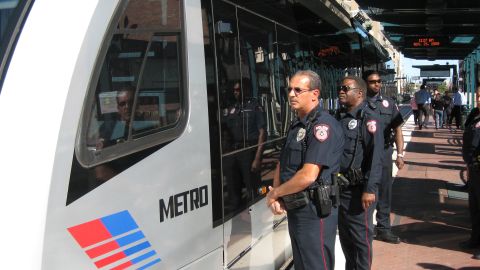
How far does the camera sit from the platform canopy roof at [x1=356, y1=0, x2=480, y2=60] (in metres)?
10.4

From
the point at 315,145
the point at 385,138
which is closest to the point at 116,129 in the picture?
the point at 315,145

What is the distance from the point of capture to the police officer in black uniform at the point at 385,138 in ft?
19.8

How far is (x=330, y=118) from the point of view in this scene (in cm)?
333

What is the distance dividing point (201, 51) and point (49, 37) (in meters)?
1.07

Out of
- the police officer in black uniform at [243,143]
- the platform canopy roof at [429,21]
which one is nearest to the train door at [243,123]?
the police officer in black uniform at [243,143]

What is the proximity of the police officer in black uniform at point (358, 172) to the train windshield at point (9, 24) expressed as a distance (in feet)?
9.58

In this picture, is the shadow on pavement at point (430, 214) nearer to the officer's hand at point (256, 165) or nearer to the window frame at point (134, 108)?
the officer's hand at point (256, 165)

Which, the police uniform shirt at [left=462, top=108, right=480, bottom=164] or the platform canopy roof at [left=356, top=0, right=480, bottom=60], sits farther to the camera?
the platform canopy roof at [left=356, top=0, right=480, bottom=60]

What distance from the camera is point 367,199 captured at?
4227 mm

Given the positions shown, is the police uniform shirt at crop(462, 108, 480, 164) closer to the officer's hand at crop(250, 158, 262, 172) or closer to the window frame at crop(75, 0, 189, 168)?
the officer's hand at crop(250, 158, 262, 172)

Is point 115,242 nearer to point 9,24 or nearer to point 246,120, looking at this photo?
point 9,24

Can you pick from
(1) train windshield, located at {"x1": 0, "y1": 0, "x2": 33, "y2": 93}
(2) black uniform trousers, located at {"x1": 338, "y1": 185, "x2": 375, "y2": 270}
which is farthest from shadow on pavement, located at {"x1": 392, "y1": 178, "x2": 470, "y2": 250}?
(1) train windshield, located at {"x1": 0, "y1": 0, "x2": 33, "y2": 93}

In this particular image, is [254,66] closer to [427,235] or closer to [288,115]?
[288,115]

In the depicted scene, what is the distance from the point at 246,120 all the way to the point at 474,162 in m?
3.12
